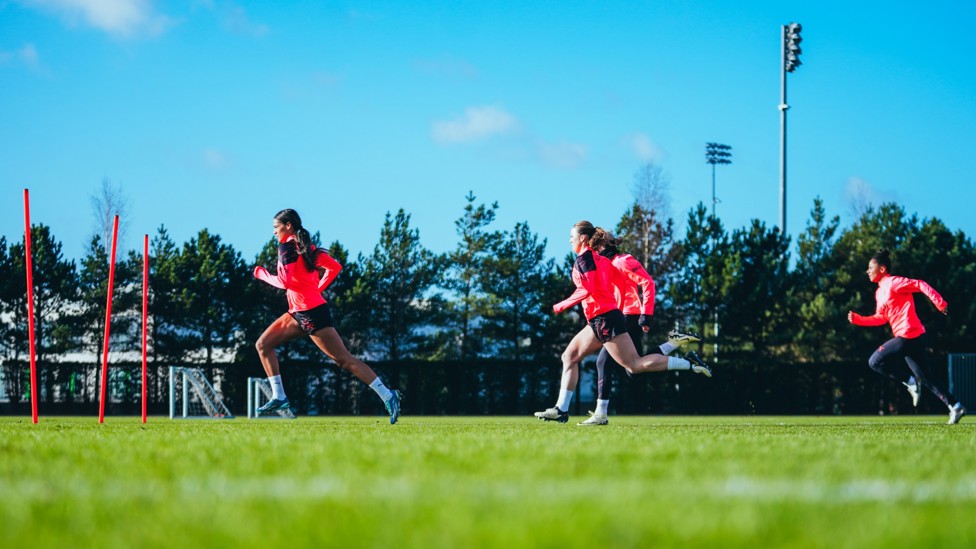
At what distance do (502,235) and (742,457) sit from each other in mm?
36120

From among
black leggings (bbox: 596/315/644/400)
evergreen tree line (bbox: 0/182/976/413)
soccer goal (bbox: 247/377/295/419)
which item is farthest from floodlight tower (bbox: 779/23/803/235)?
black leggings (bbox: 596/315/644/400)

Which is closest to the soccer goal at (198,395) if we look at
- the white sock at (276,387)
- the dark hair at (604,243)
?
the white sock at (276,387)

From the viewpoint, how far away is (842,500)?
12.4 ft

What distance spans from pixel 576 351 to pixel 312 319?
9.95 feet

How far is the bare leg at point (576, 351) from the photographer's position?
12.1 meters

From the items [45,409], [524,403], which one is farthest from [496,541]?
[45,409]

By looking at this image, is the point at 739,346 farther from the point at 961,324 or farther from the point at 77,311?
the point at 77,311

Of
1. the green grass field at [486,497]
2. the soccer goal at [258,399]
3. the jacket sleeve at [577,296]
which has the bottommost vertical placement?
the soccer goal at [258,399]

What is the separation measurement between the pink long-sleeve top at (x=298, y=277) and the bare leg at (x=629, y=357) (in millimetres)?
3125

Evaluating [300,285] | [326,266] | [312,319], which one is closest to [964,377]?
[326,266]

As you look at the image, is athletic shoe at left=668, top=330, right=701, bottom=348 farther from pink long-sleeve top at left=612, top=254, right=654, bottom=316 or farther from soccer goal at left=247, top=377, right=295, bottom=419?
soccer goal at left=247, top=377, right=295, bottom=419

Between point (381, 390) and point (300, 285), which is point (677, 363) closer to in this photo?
point (381, 390)

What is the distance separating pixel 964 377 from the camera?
3011 centimetres

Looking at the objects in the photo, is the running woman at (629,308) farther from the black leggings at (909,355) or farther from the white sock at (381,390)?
the black leggings at (909,355)
